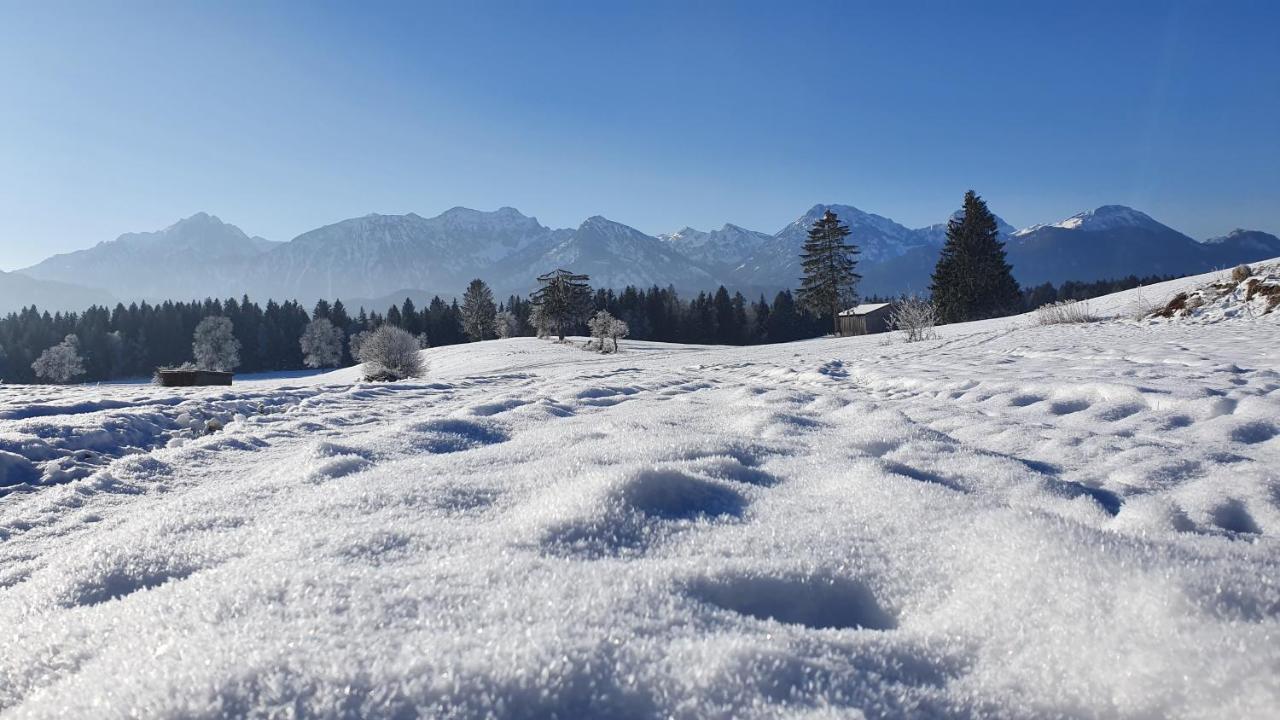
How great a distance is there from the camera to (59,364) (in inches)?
2303

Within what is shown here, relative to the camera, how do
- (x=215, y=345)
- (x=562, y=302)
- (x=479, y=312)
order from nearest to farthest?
(x=562, y=302) < (x=215, y=345) < (x=479, y=312)

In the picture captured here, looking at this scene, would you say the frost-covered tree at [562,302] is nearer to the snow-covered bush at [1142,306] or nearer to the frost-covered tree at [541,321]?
the frost-covered tree at [541,321]

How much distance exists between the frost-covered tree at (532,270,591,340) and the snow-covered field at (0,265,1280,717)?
1812 inches

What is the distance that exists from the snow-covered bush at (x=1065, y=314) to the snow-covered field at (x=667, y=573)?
14.6 meters

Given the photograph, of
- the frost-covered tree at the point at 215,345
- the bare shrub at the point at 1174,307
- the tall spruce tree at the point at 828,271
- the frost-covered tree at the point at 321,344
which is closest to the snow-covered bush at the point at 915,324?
the bare shrub at the point at 1174,307

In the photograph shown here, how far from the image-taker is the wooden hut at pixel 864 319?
159ft

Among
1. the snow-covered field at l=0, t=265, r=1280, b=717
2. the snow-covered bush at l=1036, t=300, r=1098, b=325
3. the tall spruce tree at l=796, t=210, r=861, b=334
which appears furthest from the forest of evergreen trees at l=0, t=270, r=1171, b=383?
the snow-covered field at l=0, t=265, r=1280, b=717

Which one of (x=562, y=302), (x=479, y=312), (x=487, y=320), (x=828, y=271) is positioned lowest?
(x=487, y=320)

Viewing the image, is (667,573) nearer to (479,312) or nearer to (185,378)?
(185,378)

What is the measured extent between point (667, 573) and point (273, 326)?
276ft

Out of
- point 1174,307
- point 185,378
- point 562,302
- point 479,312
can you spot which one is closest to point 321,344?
point 479,312

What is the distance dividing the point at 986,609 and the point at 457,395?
7.72 metres

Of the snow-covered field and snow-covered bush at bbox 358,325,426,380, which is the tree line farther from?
the snow-covered field

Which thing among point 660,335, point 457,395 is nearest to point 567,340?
point 660,335
